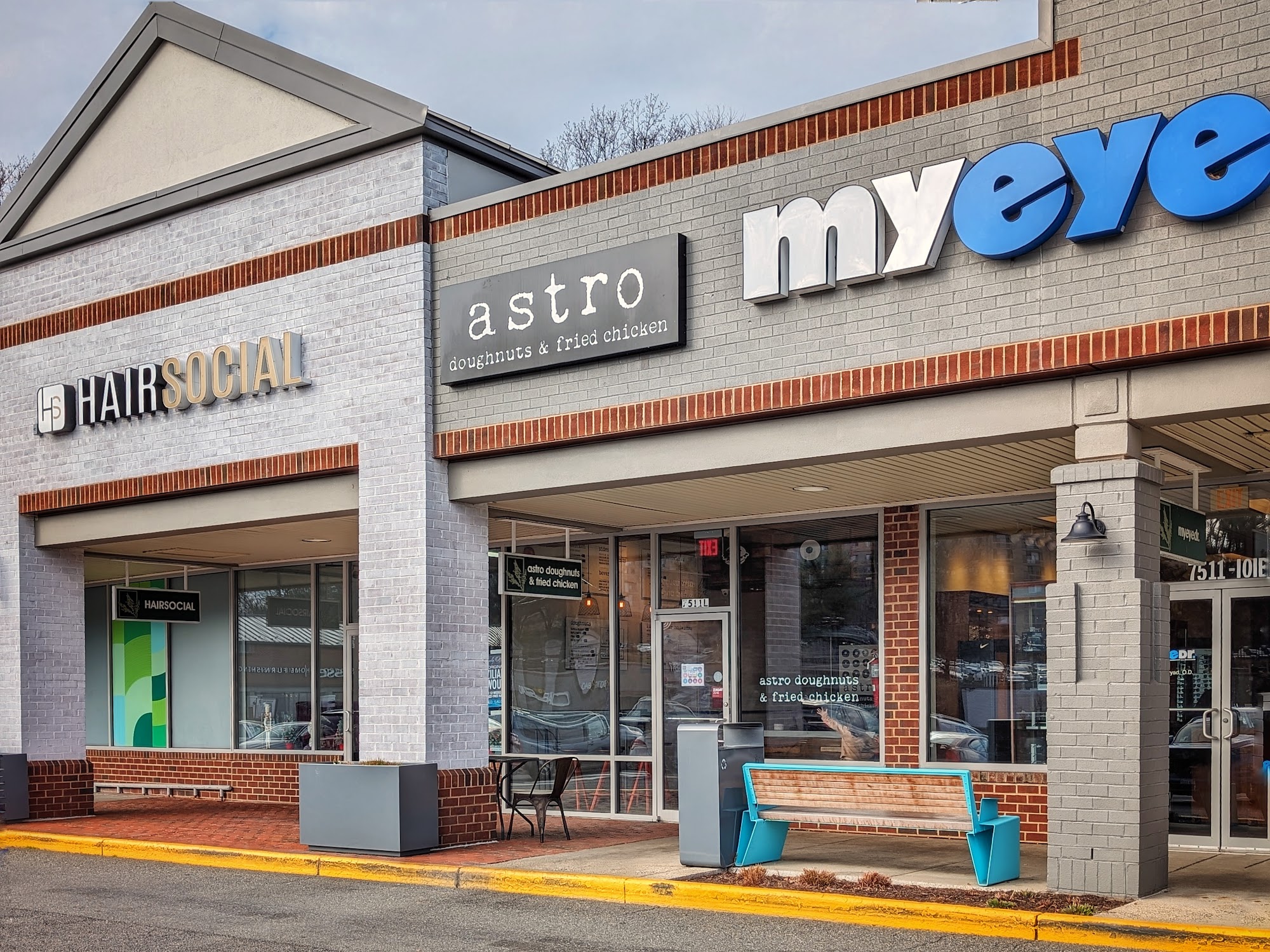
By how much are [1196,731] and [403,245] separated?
8.61m

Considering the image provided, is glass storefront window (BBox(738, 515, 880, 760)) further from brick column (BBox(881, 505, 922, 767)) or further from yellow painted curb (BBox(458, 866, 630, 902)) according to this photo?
yellow painted curb (BBox(458, 866, 630, 902))

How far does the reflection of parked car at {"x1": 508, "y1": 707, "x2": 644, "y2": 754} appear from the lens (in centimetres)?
1627

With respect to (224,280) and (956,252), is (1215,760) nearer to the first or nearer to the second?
(956,252)

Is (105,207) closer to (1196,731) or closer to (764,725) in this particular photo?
(764,725)

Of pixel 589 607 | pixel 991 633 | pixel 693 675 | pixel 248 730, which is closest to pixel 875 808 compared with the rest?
pixel 991 633

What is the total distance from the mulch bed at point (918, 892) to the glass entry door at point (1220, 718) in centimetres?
323

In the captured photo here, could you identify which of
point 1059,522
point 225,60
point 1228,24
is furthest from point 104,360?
point 1228,24

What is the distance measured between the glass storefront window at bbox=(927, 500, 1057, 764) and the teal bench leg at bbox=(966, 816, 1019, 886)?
9.44 ft

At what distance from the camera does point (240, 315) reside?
49.5 ft

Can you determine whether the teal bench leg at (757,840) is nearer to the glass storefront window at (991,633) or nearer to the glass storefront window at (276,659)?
the glass storefront window at (991,633)

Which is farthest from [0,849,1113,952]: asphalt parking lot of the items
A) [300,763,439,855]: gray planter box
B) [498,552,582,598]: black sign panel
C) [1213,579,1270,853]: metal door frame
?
[1213,579,1270,853]: metal door frame

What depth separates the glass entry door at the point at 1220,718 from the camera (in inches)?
477

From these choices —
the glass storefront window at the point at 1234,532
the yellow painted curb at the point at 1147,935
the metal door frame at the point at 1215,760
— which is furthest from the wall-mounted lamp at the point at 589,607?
the yellow painted curb at the point at 1147,935

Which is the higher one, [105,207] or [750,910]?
[105,207]
